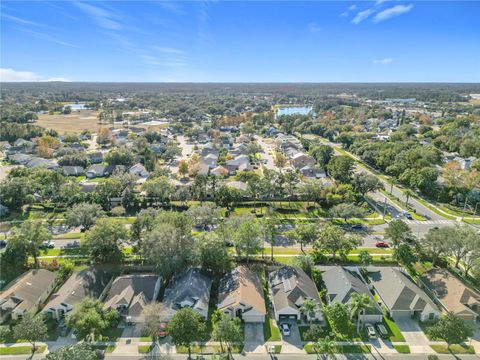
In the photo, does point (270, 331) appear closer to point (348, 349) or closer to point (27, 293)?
point (348, 349)

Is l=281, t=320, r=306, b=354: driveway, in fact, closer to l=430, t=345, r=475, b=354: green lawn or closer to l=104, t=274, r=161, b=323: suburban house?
l=430, t=345, r=475, b=354: green lawn

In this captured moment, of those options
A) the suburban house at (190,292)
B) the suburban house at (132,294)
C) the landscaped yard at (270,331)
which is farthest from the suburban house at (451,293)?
the suburban house at (132,294)

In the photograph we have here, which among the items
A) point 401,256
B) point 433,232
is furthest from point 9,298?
point 433,232

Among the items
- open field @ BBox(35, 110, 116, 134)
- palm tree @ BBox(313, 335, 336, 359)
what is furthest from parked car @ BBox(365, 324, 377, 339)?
open field @ BBox(35, 110, 116, 134)

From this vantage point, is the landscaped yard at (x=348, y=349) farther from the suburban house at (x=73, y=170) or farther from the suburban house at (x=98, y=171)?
the suburban house at (x=73, y=170)

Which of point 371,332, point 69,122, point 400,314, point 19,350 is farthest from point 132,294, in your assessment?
point 69,122

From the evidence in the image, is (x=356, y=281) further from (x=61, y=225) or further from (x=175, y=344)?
(x=61, y=225)
